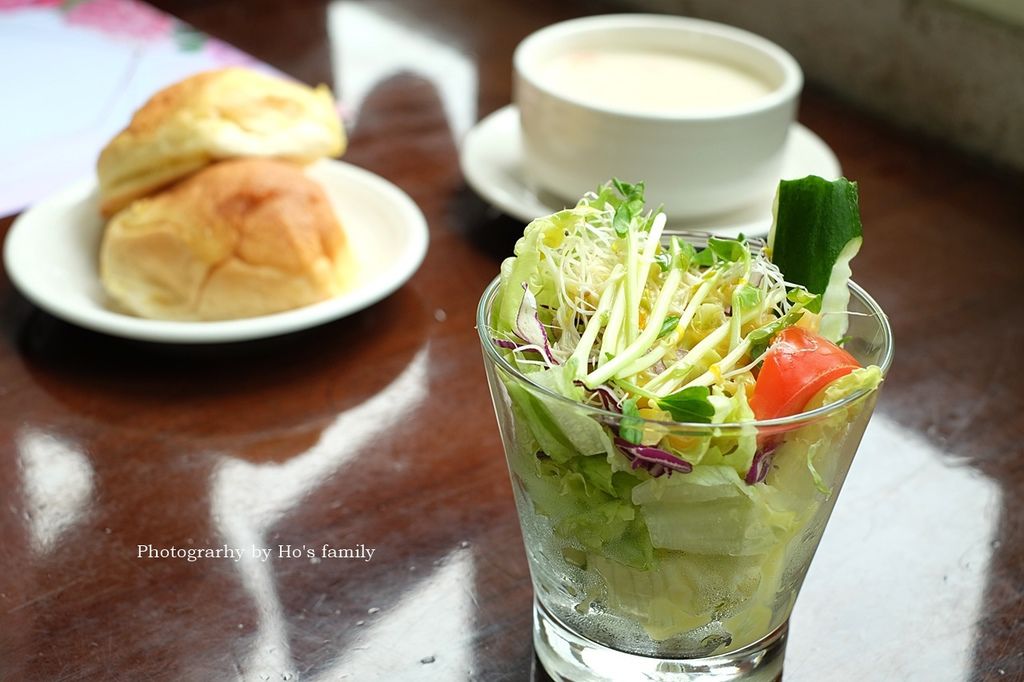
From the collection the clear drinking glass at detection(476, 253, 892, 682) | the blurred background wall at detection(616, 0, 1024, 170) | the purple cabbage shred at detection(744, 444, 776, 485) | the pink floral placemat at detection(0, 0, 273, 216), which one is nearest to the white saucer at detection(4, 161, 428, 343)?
the pink floral placemat at detection(0, 0, 273, 216)

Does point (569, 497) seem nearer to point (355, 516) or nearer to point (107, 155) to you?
point (355, 516)

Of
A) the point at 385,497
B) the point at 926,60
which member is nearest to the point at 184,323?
the point at 385,497

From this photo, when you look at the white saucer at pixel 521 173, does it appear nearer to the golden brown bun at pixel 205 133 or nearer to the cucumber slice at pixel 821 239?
the golden brown bun at pixel 205 133

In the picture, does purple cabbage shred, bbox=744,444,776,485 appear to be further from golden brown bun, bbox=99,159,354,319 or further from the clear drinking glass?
golden brown bun, bbox=99,159,354,319

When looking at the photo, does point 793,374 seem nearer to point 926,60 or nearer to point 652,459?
point 652,459

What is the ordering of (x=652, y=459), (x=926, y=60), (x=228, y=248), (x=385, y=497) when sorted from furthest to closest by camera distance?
(x=926, y=60)
(x=228, y=248)
(x=385, y=497)
(x=652, y=459)
